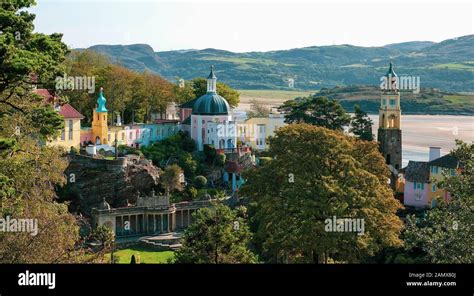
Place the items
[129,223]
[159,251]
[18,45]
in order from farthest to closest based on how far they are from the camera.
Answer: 1. [129,223]
2. [159,251]
3. [18,45]

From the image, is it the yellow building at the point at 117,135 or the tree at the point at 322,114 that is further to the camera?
the tree at the point at 322,114

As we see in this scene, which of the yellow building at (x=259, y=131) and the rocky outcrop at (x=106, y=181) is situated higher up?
the yellow building at (x=259, y=131)

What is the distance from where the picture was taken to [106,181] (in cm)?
5841

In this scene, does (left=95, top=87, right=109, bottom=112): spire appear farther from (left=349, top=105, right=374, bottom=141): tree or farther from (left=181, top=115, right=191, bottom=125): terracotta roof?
(left=349, top=105, right=374, bottom=141): tree

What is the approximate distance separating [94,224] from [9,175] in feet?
95.9

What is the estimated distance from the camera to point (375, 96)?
154 metres

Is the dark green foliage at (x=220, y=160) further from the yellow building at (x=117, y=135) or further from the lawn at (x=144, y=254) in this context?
the lawn at (x=144, y=254)

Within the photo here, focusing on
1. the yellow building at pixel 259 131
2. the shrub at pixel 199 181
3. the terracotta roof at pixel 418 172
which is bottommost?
the shrub at pixel 199 181

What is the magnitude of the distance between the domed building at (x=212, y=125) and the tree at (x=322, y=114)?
6.86 metres

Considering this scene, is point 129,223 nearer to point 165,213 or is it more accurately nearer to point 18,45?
point 165,213

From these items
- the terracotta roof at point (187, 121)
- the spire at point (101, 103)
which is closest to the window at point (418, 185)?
the terracotta roof at point (187, 121)

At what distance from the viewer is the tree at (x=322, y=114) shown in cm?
7226

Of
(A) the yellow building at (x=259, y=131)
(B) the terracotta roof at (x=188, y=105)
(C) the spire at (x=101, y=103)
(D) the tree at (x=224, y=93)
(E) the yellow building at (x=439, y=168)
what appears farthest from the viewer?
(D) the tree at (x=224, y=93)
